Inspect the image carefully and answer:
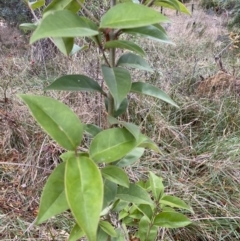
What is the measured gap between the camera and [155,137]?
1.80 meters

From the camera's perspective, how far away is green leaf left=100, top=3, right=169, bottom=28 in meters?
0.37

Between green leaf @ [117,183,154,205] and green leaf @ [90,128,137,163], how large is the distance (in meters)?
0.15

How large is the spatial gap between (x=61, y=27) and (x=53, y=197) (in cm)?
20

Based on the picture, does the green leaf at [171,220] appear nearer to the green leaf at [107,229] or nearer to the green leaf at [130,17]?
the green leaf at [107,229]

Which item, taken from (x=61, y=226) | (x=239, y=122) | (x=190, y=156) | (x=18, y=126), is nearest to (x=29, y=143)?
(x=18, y=126)

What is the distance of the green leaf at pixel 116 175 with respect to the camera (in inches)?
17.7

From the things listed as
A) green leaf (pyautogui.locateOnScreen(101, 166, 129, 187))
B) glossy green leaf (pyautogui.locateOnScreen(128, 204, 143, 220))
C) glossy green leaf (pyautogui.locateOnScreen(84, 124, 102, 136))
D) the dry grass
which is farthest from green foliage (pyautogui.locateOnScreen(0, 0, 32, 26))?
green leaf (pyautogui.locateOnScreen(101, 166, 129, 187))

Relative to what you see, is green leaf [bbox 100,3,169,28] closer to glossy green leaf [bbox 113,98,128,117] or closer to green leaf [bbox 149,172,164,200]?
glossy green leaf [bbox 113,98,128,117]

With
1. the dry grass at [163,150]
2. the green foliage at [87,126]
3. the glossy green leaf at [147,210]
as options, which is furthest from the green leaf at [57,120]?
the dry grass at [163,150]

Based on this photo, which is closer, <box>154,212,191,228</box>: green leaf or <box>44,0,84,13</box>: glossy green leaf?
<box>44,0,84,13</box>: glossy green leaf

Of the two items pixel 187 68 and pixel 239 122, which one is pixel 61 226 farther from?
pixel 187 68

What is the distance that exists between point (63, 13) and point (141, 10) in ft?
0.30

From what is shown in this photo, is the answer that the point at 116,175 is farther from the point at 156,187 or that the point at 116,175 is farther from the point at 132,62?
the point at 156,187

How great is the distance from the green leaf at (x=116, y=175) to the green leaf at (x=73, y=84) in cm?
13
